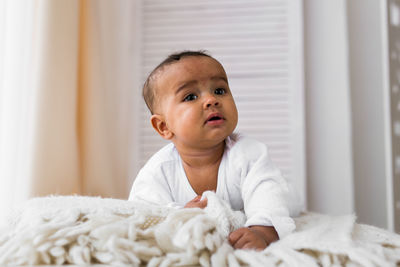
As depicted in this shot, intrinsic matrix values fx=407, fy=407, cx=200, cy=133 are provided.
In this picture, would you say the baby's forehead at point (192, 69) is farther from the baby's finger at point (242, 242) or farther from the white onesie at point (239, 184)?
the baby's finger at point (242, 242)

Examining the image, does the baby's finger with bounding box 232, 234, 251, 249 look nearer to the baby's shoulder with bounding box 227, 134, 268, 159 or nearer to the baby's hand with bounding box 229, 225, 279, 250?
the baby's hand with bounding box 229, 225, 279, 250

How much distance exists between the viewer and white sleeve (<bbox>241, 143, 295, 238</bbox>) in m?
0.80

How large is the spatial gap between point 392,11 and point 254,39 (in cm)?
64

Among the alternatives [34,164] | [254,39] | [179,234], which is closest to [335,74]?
[254,39]

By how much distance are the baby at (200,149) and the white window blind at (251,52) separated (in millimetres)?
792

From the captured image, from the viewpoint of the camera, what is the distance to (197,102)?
1.01m

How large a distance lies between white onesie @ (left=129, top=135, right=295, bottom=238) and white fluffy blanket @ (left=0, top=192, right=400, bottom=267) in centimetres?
12

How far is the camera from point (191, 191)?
1.12m

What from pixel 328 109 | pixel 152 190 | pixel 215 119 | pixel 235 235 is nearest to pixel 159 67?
pixel 215 119

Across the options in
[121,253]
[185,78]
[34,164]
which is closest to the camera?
[121,253]

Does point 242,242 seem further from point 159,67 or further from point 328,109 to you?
point 328,109

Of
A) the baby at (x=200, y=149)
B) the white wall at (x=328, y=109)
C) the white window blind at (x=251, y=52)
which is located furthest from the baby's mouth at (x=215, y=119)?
the white wall at (x=328, y=109)

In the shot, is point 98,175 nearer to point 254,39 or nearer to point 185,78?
point 185,78

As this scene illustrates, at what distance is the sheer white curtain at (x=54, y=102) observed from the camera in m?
1.30
